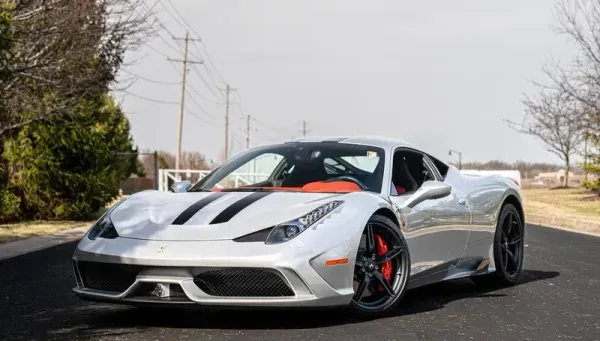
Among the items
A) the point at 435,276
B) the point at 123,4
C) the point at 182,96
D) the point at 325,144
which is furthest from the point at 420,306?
the point at 182,96

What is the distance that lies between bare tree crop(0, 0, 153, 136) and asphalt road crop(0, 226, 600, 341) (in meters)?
A: 10.1

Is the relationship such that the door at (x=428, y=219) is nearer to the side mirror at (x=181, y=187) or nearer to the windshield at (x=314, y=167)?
the windshield at (x=314, y=167)

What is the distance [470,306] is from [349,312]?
128cm

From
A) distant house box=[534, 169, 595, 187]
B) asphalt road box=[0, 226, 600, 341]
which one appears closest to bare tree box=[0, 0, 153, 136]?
asphalt road box=[0, 226, 600, 341]

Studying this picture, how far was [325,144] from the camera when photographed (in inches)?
293

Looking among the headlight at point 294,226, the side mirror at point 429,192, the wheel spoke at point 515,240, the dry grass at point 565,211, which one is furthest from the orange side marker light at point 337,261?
the dry grass at point 565,211

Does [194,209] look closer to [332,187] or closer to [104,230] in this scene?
[104,230]

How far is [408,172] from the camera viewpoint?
7.59 meters

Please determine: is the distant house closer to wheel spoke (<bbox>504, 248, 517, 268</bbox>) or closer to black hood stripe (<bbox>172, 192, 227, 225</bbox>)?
wheel spoke (<bbox>504, 248, 517, 268</bbox>)

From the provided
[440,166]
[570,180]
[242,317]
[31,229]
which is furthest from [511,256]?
[570,180]

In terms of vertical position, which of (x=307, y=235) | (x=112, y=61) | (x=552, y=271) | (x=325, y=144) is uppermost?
(x=112, y=61)

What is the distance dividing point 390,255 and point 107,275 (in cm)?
201

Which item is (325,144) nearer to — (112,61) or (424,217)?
(424,217)

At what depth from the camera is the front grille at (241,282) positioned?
219 inches
